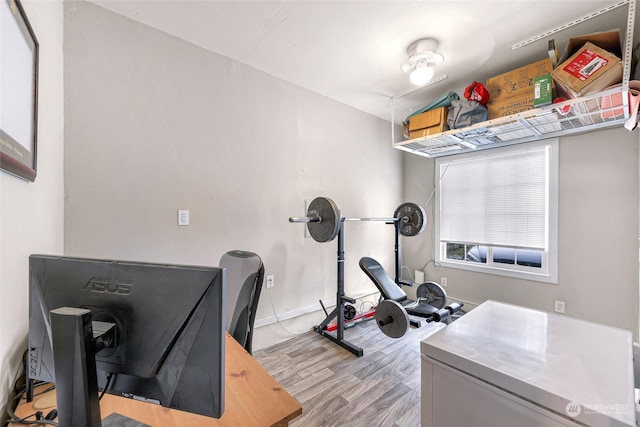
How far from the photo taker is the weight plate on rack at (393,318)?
2.27 meters

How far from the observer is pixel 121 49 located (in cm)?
185

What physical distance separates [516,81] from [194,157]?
2.81 meters

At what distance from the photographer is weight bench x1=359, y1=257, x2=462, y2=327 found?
2.64 m

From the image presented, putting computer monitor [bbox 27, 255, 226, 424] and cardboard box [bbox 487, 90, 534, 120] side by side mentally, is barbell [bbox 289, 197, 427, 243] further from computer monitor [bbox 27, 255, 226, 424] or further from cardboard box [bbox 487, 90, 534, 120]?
computer monitor [bbox 27, 255, 226, 424]

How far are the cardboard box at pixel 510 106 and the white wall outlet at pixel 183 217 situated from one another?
282 cm

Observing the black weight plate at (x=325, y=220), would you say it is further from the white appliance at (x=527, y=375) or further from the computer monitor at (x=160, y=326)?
the computer monitor at (x=160, y=326)

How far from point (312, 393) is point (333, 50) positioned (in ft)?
8.87

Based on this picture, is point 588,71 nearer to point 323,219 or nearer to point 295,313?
point 323,219

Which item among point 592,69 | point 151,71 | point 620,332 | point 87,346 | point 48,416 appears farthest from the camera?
point 151,71

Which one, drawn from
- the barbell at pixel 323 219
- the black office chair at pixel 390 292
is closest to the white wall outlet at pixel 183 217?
the barbell at pixel 323 219

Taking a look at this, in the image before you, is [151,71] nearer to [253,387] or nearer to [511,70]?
[253,387]

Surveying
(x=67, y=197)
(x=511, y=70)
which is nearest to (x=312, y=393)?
(x=67, y=197)

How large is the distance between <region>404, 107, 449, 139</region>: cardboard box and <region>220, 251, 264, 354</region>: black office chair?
7.65ft

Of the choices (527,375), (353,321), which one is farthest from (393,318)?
(527,375)
